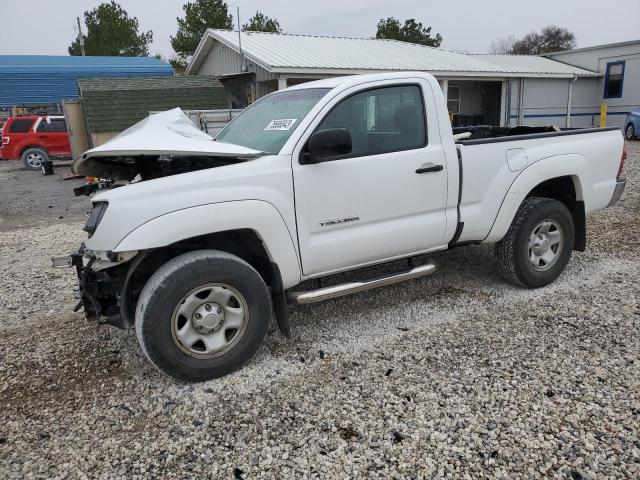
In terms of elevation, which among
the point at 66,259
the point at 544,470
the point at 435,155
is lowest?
the point at 544,470

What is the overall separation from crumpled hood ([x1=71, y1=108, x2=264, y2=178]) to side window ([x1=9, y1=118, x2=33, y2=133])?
15654 mm

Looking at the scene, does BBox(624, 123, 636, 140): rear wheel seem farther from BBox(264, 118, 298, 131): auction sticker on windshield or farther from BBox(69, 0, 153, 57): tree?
BBox(69, 0, 153, 57): tree

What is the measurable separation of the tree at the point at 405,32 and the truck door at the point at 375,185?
121 ft

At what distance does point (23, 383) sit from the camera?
344cm

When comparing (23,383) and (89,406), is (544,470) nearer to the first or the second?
(89,406)

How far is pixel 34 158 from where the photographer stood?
17375mm

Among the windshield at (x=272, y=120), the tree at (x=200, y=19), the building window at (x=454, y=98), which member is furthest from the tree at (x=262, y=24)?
the windshield at (x=272, y=120)

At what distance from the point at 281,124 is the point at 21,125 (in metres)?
16.9

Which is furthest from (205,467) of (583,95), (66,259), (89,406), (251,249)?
(583,95)

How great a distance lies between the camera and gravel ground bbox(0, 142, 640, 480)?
2605 mm

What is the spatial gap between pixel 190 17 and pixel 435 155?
33.2 m

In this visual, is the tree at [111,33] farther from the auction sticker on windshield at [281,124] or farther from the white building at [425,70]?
the auction sticker on windshield at [281,124]

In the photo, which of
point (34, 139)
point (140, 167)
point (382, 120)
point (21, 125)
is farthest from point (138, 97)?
point (382, 120)

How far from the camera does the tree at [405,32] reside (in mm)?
37938
